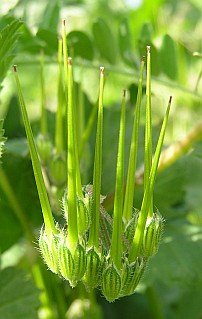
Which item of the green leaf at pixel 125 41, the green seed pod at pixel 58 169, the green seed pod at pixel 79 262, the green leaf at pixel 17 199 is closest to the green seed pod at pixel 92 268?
the green seed pod at pixel 79 262

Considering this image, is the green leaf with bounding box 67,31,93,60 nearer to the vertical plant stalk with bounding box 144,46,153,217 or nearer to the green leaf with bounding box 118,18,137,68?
the green leaf with bounding box 118,18,137,68

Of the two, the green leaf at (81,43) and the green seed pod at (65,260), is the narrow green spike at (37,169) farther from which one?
the green leaf at (81,43)

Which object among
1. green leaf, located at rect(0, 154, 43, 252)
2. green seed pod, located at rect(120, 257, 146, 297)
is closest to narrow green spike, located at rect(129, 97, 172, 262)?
green seed pod, located at rect(120, 257, 146, 297)

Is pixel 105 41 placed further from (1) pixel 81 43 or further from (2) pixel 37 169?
(2) pixel 37 169

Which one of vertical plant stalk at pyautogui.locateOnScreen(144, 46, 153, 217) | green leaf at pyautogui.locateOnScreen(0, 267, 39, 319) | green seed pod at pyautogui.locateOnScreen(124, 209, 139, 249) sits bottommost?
green leaf at pyautogui.locateOnScreen(0, 267, 39, 319)

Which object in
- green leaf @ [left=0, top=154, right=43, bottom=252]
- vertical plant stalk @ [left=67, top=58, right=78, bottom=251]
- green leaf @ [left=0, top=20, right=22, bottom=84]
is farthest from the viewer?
green leaf @ [left=0, top=154, right=43, bottom=252]

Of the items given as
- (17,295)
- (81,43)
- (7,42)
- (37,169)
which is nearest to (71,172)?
(37,169)

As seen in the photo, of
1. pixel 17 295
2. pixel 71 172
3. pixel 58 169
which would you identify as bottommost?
pixel 17 295
